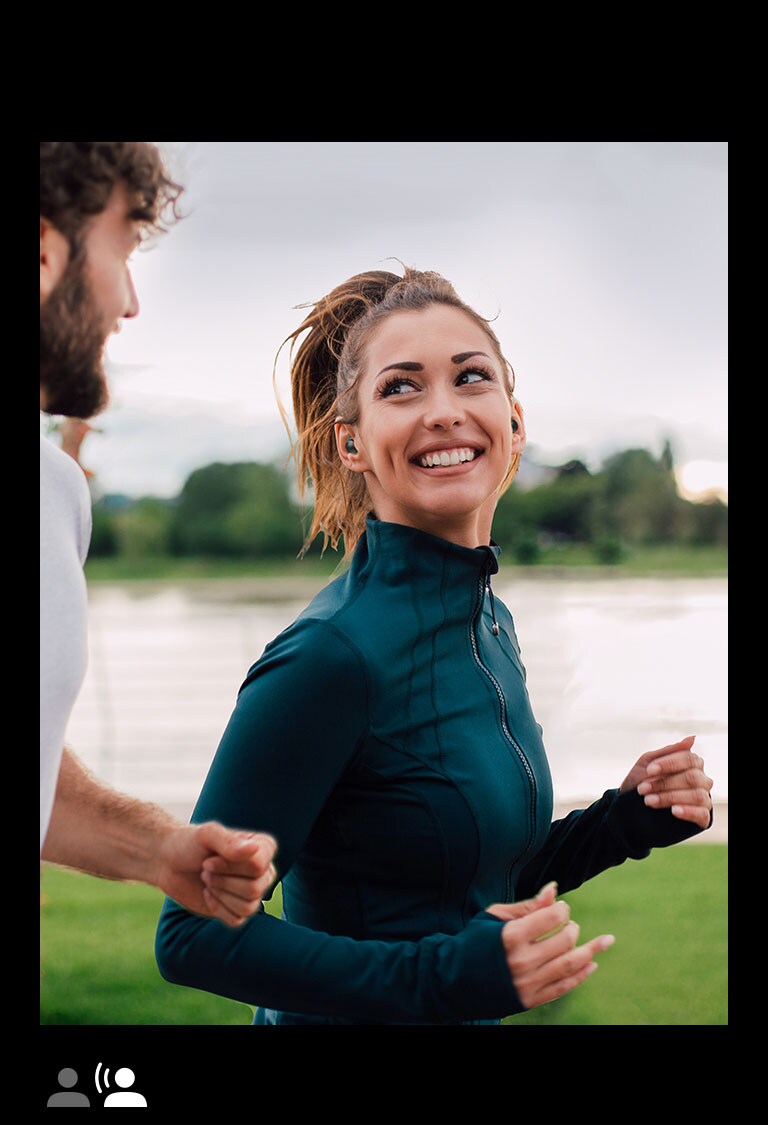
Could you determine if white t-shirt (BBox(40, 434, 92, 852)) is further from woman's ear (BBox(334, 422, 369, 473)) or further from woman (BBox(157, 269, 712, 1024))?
woman's ear (BBox(334, 422, 369, 473))

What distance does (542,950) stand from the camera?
1274mm

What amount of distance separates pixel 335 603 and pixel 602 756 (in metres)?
3.68

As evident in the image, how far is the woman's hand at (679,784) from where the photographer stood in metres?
1.63

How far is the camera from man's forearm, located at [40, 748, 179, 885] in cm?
142

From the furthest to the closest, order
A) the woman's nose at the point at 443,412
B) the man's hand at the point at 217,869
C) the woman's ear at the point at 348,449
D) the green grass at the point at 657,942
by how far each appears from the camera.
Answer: the green grass at the point at 657,942, the woman's ear at the point at 348,449, the woman's nose at the point at 443,412, the man's hand at the point at 217,869

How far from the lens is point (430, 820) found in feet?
4.52

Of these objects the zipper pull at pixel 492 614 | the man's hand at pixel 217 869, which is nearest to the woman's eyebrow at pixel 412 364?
the zipper pull at pixel 492 614

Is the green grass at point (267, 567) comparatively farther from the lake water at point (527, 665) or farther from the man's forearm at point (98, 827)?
the man's forearm at point (98, 827)

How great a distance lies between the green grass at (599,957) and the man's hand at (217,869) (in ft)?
5.77
